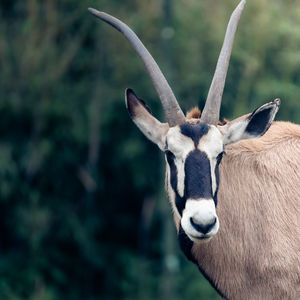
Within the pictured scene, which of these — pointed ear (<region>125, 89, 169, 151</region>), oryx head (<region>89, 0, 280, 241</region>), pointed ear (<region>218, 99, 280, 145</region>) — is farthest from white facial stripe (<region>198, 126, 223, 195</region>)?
pointed ear (<region>125, 89, 169, 151</region>)

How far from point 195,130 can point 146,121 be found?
0.53 metres

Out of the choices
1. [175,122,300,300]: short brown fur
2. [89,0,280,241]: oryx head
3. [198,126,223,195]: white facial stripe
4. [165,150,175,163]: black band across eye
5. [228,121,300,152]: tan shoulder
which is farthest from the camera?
[228,121,300,152]: tan shoulder

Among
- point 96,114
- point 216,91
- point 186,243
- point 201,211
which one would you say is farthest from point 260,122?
point 96,114

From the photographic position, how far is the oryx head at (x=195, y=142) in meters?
4.82

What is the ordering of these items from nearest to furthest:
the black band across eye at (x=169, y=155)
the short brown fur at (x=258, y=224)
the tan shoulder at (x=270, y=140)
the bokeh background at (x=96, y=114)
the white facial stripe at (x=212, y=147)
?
the white facial stripe at (x=212, y=147) → the black band across eye at (x=169, y=155) → the short brown fur at (x=258, y=224) → the tan shoulder at (x=270, y=140) → the bokeh background at (x=96, y=114)

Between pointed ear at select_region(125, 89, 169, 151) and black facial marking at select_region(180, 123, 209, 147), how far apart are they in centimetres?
27

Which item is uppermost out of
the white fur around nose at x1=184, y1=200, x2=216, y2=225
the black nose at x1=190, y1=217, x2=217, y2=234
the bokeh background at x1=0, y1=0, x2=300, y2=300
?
the white fur around nose at x1=184, y1=200, x2=216, y2=225

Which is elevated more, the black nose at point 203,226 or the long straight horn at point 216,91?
the long straight horn at point 216,91

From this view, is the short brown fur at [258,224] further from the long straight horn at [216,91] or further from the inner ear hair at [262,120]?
the long straight horn at [216,91]

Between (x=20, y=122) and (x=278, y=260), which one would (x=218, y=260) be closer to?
(x=278, y=260)

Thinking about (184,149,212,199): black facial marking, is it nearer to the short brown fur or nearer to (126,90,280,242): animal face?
(126,90,280,242): animal face

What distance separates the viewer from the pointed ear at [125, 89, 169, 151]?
5.49 m

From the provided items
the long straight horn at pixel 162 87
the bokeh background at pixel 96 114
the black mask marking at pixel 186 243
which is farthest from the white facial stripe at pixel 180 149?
the bokeh background at pixel 96 114

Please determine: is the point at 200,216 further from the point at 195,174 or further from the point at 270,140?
the point at 270,140
